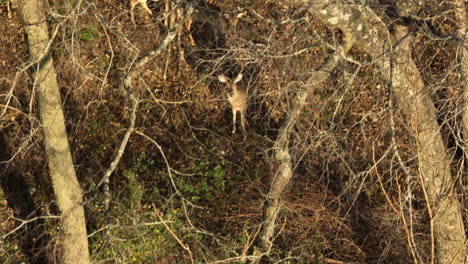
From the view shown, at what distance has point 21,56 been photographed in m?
11.5

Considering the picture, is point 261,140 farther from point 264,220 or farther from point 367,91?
point 264,220

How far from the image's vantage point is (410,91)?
7.39 m

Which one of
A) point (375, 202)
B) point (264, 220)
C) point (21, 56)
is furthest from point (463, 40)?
point (21, 56)

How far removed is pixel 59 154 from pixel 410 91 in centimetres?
367

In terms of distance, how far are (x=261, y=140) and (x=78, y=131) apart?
2633 mm

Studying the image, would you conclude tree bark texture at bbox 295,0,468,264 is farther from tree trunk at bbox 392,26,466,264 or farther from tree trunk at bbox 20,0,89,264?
tree trunk at bbox 20,0,89,264

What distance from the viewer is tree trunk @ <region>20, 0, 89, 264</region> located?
7.88 metres

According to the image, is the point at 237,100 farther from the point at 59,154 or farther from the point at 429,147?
the point at 429,147

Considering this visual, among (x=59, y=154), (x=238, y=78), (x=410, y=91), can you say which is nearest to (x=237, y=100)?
(x=238, y=78)

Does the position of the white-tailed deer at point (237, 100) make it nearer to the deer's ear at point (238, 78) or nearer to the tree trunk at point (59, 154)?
the deer's ear at point (238, 78)

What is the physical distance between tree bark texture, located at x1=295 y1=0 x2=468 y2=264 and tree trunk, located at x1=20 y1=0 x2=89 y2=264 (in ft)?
9.04

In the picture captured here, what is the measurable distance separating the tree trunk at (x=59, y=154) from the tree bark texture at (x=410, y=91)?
276 centimetres

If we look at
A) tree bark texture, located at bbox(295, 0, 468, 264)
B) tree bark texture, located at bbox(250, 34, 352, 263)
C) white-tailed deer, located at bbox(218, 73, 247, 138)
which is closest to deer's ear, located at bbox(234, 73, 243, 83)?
white-tailed deer, located at bbox(218, 73, 247, 138)

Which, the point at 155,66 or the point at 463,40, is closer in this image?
the point at 463,40
